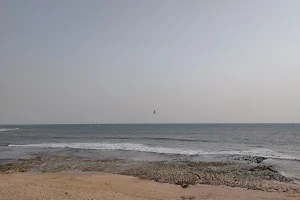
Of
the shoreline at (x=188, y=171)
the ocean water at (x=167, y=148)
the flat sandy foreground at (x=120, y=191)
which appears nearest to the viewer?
the flat sandy foreground at (x=120, y=191)

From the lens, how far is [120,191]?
44.3 feet

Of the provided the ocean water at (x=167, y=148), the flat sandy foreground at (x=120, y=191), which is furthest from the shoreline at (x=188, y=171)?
the ocean water at (x=167, y=148)

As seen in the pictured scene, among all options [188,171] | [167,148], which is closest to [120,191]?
[188,171]

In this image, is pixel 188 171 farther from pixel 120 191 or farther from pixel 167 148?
pixel 167 148

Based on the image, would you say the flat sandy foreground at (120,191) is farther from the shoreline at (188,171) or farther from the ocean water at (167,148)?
the ocean water at (167,148)

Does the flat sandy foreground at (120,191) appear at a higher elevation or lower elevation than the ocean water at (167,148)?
higher

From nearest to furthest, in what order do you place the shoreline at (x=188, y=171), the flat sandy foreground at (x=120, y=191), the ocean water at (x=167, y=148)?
1. the flat sandy foreground at (x=120, y=191)
2. the shoreline at (x=188, y=171)
3. the ocean water at (x=167, y=148)

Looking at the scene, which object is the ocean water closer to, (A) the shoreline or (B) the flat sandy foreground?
(A) the shoreline

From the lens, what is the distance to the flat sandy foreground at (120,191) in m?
11.8

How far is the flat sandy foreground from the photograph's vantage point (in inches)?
466

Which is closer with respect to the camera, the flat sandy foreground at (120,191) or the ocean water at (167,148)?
the flat sandy foreground at (120,191)

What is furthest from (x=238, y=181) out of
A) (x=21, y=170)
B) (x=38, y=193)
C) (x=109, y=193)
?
(x=21, y=170)

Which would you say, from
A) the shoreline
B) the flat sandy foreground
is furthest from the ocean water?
the flat sandy foreground

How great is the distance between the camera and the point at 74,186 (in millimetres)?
13938
